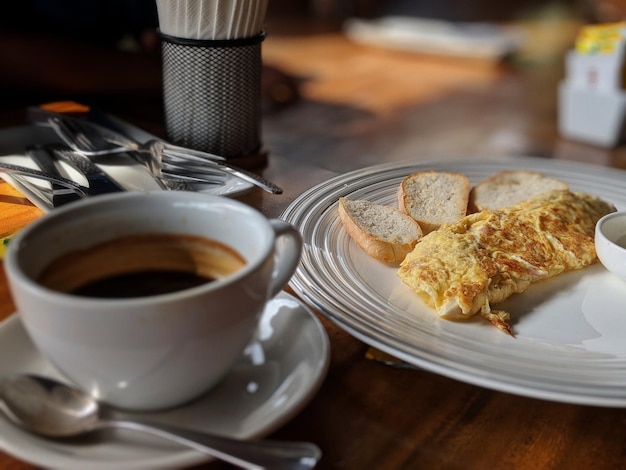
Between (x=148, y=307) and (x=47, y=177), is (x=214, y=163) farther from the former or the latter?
(x=148, y=307)

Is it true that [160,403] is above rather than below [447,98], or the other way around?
above

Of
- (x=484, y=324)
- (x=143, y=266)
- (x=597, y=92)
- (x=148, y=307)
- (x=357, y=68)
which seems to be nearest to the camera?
(x=148, y=307)

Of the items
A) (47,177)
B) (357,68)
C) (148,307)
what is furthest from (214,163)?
(357,68)

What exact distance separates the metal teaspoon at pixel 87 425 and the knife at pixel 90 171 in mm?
352

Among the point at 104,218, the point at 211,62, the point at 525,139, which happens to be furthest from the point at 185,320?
the point at 525,139

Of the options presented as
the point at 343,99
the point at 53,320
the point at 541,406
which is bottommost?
the point at 343,99

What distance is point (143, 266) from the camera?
51cm

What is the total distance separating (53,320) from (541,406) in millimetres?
394

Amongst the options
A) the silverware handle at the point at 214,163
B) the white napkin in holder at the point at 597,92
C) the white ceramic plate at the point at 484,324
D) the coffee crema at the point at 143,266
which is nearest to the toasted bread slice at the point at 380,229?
the white ceramic plate at the point at 484,324

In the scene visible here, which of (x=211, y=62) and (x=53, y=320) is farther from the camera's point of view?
(x=211, y=62)

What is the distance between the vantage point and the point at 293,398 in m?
0.46

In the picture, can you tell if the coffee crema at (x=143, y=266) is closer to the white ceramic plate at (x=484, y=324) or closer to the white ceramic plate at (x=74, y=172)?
the white ceramic plate at (x=484, y=324)

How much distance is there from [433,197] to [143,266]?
45cm

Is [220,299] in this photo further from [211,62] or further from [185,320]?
[211,62]
